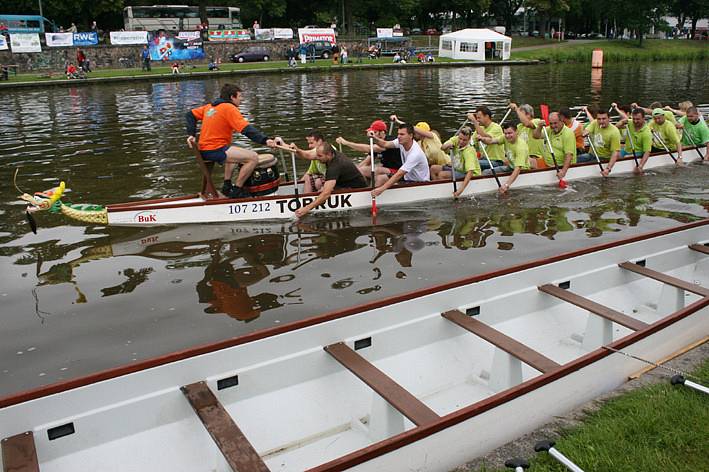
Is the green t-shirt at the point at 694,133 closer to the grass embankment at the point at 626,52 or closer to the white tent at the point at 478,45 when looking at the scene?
the white tent at the point at 478,45

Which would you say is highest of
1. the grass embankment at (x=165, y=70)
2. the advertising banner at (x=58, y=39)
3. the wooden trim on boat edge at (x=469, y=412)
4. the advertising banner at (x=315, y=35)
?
the advertising banner at (x=315, y=35)

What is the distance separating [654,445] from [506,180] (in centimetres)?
912

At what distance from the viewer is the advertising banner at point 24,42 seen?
152 feet

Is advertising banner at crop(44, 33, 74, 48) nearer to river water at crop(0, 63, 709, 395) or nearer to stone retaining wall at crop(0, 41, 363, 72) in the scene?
stone retaining wall at crop(0, 41, 363, 72)

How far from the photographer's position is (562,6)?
76.4m

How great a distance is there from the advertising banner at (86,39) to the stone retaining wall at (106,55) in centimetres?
45

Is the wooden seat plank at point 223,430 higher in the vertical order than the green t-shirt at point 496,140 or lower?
lower

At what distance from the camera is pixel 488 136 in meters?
13.8

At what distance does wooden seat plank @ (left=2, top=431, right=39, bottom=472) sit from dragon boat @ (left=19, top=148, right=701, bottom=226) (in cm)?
602

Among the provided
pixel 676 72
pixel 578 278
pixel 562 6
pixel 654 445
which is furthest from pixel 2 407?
pixel 562 6

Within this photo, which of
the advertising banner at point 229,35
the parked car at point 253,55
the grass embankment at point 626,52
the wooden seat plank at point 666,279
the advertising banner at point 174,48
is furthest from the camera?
the grass embankment at point 626,52

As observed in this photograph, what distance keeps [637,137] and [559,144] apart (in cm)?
271

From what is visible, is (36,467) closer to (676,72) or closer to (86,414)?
(86,414)

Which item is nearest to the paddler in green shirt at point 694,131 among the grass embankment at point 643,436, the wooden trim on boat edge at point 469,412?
the wooden trim on boat edge at point 469,412
